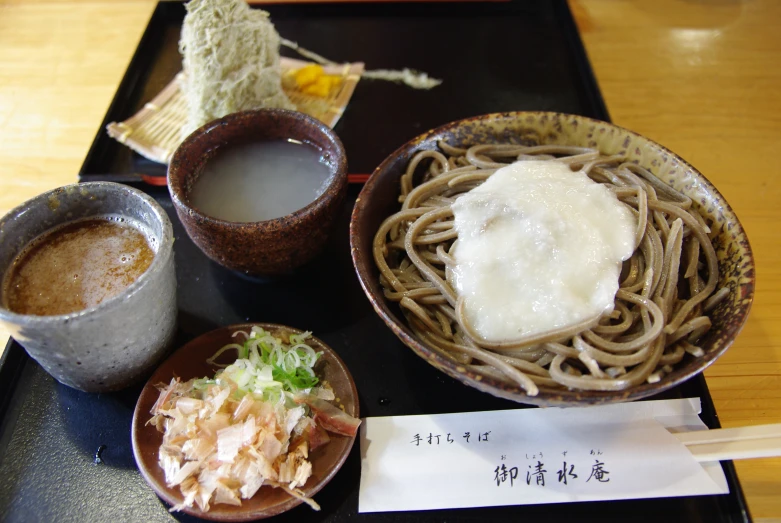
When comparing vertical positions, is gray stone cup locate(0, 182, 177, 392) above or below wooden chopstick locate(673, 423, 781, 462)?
above

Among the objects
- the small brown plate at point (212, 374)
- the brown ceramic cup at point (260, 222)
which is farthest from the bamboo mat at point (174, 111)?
the small brown plate at point (212, 374)

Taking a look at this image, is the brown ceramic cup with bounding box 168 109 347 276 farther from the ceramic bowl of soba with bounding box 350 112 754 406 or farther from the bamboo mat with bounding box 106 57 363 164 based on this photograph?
the bamboo mat with bounding box 106 57 363 164

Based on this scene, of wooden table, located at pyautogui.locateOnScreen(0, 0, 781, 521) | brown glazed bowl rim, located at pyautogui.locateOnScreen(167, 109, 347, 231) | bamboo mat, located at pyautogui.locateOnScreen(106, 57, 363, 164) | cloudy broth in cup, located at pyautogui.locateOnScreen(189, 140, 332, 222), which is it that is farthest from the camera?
bamboo mat, located at pyautogui.locateOnScreen(106, 57, 363, 164)

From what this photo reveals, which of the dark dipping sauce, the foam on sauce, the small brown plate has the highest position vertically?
the foam on sauce

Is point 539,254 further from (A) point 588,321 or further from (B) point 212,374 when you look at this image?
(B) point 212,374

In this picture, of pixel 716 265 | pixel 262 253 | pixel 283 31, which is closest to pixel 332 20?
pixel 283 31

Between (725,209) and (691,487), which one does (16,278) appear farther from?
(725,209)

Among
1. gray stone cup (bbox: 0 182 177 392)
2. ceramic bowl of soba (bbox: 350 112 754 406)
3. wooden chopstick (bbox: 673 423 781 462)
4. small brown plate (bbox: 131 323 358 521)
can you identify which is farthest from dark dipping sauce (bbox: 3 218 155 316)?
wooden chopstick (bbox: 673 423 781 462)
